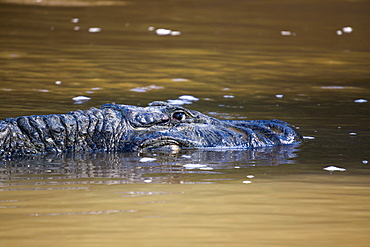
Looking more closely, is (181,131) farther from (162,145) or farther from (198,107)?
(198,107)

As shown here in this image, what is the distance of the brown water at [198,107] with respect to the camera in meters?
4.33

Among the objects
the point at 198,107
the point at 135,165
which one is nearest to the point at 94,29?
the point at 198,107

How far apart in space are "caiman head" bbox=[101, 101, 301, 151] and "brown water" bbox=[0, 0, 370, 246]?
23 cm

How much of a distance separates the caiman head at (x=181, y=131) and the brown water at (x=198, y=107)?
0.76 feet

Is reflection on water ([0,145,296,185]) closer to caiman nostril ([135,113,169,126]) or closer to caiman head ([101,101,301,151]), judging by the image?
caiman head ([101,101,301,151])

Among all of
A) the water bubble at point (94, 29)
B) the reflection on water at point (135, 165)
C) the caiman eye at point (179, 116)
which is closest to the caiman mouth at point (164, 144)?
the reflection on water at point (135, 165)

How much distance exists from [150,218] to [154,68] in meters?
11.0

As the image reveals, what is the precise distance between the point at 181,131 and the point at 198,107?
148 inches

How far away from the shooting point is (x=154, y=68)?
15.3 metres

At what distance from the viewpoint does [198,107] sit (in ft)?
37.0

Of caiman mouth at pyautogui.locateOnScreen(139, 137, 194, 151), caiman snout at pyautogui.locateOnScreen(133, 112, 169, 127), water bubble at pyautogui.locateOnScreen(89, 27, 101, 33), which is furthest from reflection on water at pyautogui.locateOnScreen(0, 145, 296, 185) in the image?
water bubble at pyautogui.locateOnScreen(89, 27, 101, 33)

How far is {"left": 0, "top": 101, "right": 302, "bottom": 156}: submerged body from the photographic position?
7051mm

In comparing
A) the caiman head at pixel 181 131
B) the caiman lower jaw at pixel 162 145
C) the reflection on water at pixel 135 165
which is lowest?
the reflection on water at pixel 135 165

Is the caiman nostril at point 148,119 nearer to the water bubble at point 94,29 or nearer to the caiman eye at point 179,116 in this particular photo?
the caiman eye at point 179,116
